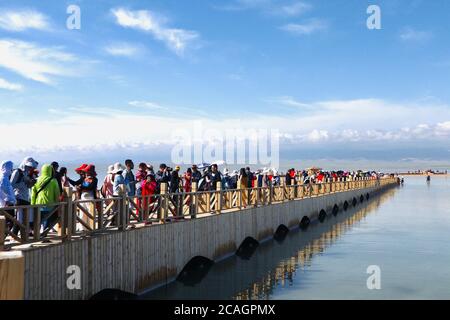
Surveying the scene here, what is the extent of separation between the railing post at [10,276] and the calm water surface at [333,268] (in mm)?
9557

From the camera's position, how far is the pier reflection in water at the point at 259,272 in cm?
1752

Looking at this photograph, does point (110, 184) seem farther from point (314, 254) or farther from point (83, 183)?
point (314, 254)

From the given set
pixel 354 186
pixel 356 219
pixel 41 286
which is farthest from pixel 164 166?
pixel 354 186

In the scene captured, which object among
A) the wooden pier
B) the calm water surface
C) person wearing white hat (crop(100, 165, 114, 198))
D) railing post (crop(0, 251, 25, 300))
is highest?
person wearing white hat (crop(100, 165, 114, 198))

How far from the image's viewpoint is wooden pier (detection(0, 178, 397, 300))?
10727 mm

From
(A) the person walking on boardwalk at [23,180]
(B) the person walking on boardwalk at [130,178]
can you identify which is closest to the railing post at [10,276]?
(A) the person walking on boardwalk at [23,180]

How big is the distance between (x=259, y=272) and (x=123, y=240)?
29.3 ft

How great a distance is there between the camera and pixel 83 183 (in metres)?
14.3

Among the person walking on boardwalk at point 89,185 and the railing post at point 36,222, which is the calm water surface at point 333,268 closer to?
the person walking on boardwalk at point 89,185

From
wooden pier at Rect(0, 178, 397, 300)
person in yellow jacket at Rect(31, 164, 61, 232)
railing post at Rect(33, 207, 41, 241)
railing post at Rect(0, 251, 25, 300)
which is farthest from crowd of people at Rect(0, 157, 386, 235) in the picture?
railing post at Rect(0, 251, 25, 300)

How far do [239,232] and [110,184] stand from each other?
833 centimetres

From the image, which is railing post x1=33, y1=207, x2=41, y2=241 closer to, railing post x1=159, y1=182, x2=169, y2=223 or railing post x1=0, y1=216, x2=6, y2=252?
railing post x1=0, y1=216, x2=6, y2=252

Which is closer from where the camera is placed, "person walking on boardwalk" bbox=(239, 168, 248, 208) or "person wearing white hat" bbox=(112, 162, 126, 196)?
"person wearing white hat" bbox=(112, 162, 126, 196)

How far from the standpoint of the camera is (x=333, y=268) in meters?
23.1
